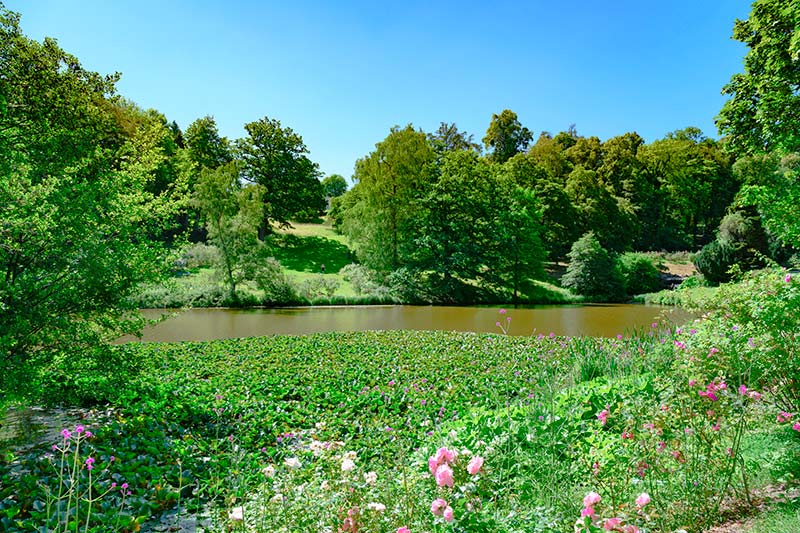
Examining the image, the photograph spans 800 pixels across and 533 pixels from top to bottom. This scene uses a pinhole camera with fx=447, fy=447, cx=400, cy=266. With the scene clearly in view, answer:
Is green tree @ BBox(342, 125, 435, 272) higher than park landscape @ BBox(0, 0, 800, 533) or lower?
higher

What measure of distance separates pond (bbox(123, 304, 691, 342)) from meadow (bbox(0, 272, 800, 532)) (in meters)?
6.27

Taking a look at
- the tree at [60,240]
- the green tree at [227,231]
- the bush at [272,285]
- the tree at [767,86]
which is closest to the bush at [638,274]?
the tree at [767,86]

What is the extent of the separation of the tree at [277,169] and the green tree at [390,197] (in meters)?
8.98

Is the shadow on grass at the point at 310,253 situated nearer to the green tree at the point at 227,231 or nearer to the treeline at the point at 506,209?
the treeline at the point at 506,209

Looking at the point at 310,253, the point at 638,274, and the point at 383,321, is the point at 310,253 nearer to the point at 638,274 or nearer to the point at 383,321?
the point at 383,321

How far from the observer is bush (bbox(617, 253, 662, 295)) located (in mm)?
23922

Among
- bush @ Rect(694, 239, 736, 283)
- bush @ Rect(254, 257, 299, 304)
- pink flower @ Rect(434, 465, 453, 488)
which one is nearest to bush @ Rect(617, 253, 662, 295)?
bush @ Rect(694, 239, 736, 283)

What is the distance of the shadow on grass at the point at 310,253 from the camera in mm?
25172

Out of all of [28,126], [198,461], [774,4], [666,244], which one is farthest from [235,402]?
[666,244]

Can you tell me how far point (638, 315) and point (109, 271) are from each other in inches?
664

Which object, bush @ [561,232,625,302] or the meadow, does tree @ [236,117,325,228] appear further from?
the meadow

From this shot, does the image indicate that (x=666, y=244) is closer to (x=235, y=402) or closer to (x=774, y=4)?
(x=774, y=4)

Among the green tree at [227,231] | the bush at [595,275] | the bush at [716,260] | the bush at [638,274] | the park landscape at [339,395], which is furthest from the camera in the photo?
the bush at [638,274]

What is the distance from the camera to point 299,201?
31.0m
